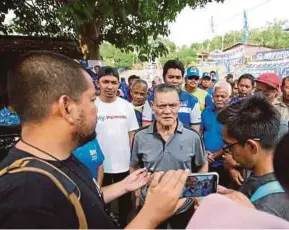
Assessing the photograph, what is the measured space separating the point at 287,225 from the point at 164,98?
2.06 metres

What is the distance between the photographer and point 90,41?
27.9ft

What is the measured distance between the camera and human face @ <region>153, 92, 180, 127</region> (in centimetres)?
281

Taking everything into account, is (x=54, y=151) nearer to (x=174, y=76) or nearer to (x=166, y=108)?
(x=166, y=108)

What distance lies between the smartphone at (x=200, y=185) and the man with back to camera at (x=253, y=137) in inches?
6.3

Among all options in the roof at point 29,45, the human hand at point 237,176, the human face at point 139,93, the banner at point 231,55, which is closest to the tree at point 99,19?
the roof at point 29,45

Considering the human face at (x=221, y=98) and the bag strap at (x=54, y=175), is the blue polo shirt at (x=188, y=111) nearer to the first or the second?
the human face at (x=221, y=98)

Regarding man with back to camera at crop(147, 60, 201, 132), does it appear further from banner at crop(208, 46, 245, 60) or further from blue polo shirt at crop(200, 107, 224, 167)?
banner at crop(208, 46, 245, 60)

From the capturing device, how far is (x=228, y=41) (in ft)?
237

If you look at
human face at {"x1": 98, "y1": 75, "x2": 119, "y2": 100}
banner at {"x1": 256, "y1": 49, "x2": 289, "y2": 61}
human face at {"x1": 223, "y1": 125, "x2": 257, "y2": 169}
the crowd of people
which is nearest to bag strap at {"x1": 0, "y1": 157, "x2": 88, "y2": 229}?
the crowd of people

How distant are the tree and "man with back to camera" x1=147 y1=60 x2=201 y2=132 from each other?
62cm

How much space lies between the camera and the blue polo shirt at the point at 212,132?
3779mm

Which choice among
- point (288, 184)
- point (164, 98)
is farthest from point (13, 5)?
point (288, 184)

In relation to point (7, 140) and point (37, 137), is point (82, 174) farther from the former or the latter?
point (7, 140)

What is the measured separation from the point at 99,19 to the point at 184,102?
153cm
